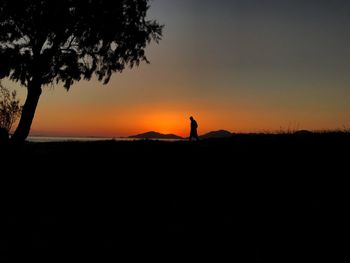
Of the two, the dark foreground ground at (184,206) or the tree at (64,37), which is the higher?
the tree at (64,37)

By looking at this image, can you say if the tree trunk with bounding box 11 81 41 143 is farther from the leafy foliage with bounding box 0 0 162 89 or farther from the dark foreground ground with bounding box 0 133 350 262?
the dark foreground ground with bounding box 0 133 350 262

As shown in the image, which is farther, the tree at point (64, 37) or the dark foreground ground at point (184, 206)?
the tree at point (64, 37)

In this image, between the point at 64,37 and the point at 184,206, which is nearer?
the point at 184,206

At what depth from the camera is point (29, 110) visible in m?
24.3

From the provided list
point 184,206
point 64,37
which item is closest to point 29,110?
point 64,37

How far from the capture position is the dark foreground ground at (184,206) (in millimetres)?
7031

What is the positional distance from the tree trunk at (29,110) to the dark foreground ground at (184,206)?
9140 mm

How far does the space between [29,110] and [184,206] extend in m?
18.9

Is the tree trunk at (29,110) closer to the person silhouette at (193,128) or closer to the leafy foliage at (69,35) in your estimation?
the leafy foliage at (69,35)

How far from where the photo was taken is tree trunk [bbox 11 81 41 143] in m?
23.8

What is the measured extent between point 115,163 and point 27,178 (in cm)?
360

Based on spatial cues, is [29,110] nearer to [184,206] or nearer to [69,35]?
[69,35]

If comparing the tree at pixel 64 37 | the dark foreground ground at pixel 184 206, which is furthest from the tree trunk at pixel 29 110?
the dark foreground ground at pixel 184 206

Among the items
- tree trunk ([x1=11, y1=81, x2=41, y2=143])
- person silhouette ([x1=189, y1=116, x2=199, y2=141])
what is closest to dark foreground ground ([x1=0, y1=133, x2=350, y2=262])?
tree trunk ([x1=11, y1=81, x2=41, y2=143])
